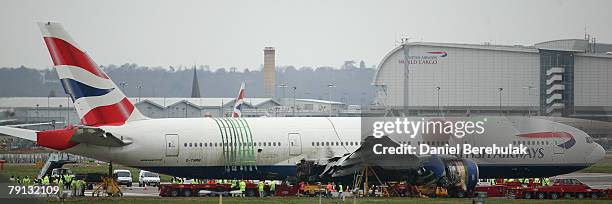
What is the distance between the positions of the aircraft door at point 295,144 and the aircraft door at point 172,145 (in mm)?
5214

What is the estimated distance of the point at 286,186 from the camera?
48250 millimetres

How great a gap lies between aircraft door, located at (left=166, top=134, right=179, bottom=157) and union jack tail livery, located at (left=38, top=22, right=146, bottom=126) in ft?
7.46

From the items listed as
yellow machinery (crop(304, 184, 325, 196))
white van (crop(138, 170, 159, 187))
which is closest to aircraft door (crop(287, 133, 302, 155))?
yellow machinery (crop(304, 184, 325, 196))

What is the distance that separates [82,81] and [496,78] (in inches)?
3814

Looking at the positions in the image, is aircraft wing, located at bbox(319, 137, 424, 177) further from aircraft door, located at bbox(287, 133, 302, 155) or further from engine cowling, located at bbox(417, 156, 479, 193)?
aircraft door, located at bbox(287, 133, 302, 155)

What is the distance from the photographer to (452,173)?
45938mm

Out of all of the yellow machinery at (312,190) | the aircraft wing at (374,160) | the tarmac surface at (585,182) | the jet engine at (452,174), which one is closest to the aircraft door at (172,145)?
the tarmac surface at (585,182)

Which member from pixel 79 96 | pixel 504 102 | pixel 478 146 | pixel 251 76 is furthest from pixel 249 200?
pixel 251 76

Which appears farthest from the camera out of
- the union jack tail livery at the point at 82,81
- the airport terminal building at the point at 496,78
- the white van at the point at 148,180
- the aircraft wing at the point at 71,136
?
the airport terminal building at the point at 496,78

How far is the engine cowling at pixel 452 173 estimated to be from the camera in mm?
45750

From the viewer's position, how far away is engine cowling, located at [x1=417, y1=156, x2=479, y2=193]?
45750 millimetres

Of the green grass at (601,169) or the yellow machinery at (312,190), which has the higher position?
the yellow machinery at (312,190)

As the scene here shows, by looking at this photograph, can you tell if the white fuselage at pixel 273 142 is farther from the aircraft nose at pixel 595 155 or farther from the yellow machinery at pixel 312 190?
the yellow machinery at pixel 312 190

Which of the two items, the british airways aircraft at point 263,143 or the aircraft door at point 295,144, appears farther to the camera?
the aircraft door at point 295,144
